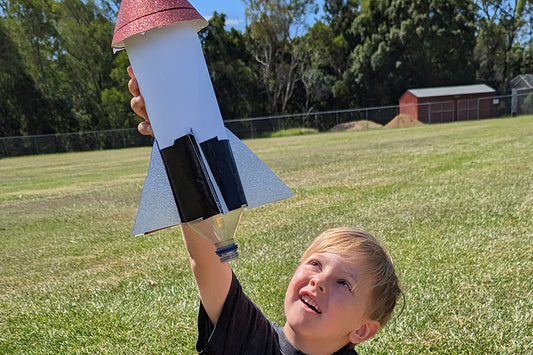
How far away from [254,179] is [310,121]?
142 ft

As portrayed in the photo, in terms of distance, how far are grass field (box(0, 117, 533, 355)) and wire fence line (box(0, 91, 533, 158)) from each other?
33.5 metres

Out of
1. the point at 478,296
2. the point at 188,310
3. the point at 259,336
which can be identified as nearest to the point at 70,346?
the point at 188,310

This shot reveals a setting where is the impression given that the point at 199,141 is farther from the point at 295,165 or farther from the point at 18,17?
the point at 18,17

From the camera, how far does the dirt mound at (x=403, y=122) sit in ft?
134

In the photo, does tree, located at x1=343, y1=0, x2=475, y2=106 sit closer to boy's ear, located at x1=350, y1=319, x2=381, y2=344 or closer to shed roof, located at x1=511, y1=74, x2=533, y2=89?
shed roof, located at x1=511, y1=74, x2=533, y2=89

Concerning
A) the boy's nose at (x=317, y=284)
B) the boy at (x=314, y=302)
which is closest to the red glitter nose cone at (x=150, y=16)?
the boy at (x=314, y=302)

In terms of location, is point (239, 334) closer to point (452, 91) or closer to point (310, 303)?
point (310, 303)

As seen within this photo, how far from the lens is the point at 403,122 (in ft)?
135

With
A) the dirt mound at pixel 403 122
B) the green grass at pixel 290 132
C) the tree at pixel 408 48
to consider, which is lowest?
the dirt mound at pixel 403 122

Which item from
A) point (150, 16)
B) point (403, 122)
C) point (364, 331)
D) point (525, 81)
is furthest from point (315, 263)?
point (525, 81)

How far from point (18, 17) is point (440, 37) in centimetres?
4347

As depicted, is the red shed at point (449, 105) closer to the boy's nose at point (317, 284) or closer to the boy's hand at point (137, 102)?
the boy's nose at point (317, 284)

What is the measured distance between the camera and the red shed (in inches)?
1697

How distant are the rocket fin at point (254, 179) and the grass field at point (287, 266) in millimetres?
1360
